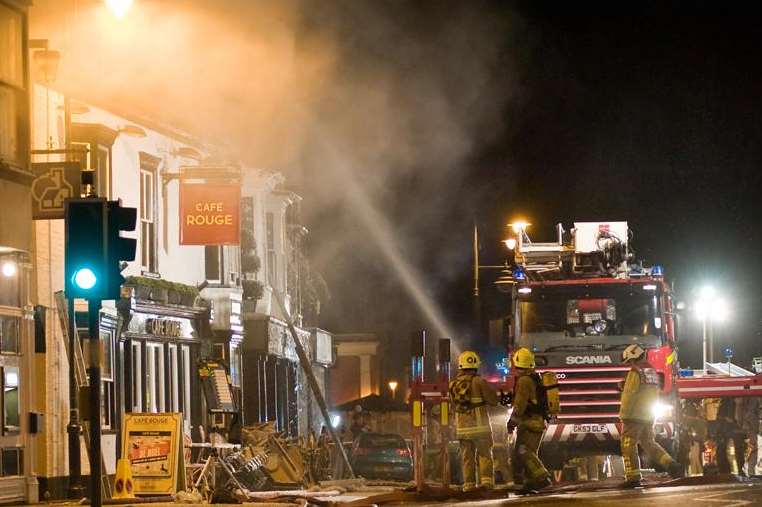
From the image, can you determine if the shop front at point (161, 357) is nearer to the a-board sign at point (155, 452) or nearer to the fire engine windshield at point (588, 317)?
the a-board sign at point (155, 452)

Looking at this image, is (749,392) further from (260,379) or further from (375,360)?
(375,360)

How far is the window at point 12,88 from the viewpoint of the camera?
17672mm

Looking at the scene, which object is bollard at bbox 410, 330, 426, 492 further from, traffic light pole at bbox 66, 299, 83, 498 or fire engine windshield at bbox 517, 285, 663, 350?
traffic light pole at bbox 66, 299, 83, 498

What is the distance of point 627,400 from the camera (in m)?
16.5

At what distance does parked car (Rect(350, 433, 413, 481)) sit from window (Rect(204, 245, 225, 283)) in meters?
4.22

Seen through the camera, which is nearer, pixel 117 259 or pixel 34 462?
pixel 117 259

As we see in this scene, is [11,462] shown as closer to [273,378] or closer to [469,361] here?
[469,361]

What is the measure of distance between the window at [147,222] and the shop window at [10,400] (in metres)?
5.64

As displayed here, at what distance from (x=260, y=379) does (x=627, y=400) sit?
1440cm

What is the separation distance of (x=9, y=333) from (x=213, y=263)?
9.10 meters

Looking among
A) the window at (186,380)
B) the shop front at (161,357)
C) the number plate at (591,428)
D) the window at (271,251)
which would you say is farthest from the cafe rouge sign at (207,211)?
the window at (271,251)

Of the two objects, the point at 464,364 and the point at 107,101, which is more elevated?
the point at 107,101

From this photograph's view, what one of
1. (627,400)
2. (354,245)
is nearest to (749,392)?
(627,400)

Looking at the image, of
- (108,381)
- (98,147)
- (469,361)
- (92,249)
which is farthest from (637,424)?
(98,147)
